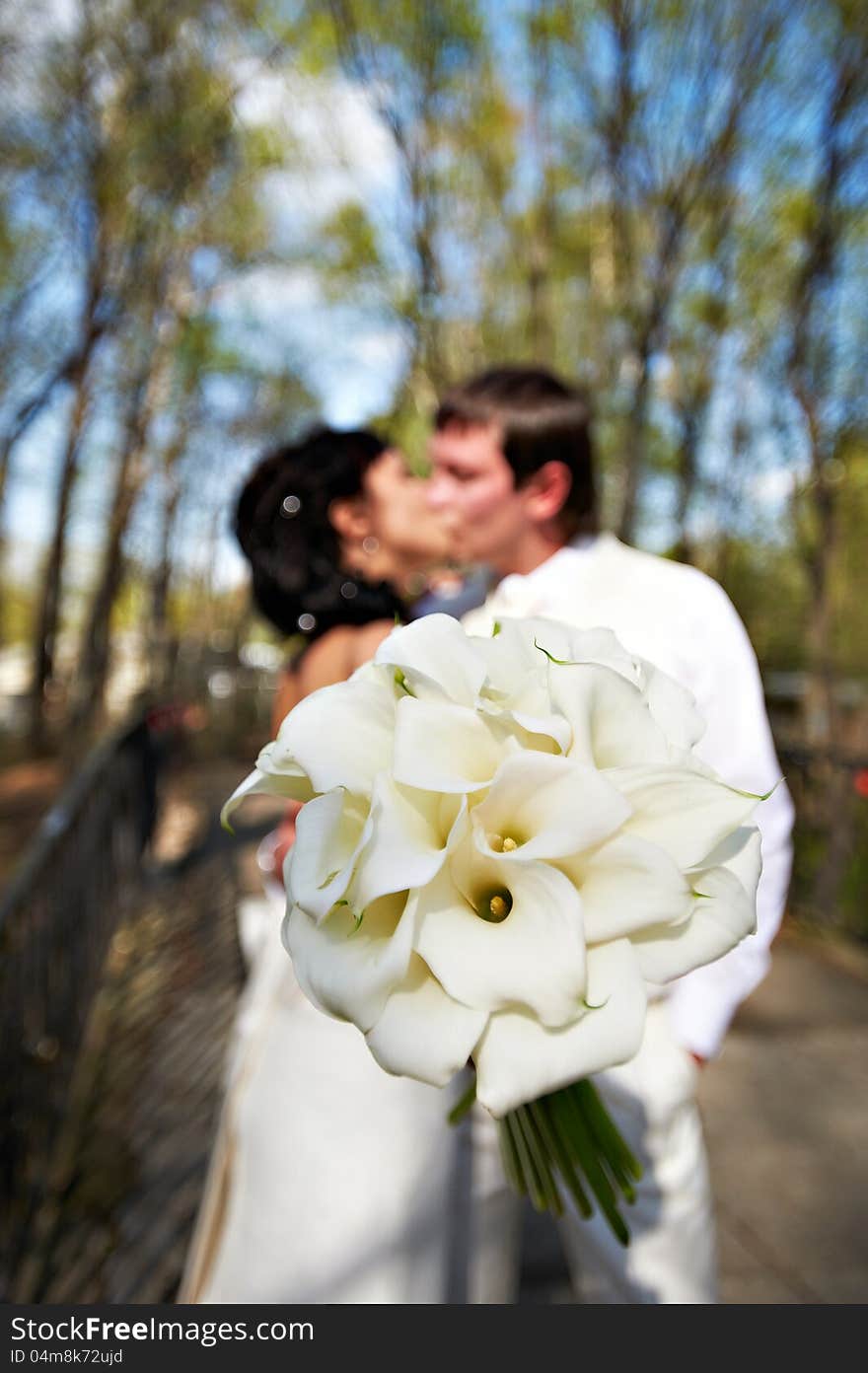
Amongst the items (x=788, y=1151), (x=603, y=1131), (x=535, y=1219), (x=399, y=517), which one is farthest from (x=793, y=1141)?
(x=603, y=1131)

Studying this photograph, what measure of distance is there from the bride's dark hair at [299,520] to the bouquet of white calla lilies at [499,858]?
5.16 ft

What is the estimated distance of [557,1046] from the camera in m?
0.79

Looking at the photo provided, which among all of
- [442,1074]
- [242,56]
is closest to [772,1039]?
[442,1074]

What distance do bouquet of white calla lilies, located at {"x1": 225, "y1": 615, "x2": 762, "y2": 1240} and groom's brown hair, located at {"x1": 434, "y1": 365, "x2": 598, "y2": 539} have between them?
1.24m

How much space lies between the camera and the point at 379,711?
896 mm

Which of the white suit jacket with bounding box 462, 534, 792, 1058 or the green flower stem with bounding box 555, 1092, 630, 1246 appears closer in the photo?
the green flower stem with bounding box 555, 1092, 630, 1246

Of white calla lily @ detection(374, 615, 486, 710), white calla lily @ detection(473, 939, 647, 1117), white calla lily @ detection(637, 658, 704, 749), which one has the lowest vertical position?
white calla lily @ detection(473, 939, 647, 1117)

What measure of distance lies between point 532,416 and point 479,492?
19 centimetres

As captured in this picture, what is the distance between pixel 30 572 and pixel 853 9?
49917 millimetres

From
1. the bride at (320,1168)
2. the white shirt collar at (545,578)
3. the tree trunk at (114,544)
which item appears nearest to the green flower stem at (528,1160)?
the bride at (320,1168)

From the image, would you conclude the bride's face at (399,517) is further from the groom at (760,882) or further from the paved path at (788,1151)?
the paved path at (788,1151)

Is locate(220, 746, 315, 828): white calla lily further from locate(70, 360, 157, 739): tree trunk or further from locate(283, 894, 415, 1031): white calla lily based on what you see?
locate(70, 360, 157, 739): tree trunk

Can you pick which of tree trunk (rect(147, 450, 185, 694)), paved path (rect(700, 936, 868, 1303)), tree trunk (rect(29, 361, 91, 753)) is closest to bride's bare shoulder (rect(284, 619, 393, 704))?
paved path (rect(700, 936, 868, 1303))

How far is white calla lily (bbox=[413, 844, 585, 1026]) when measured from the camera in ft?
2.54
